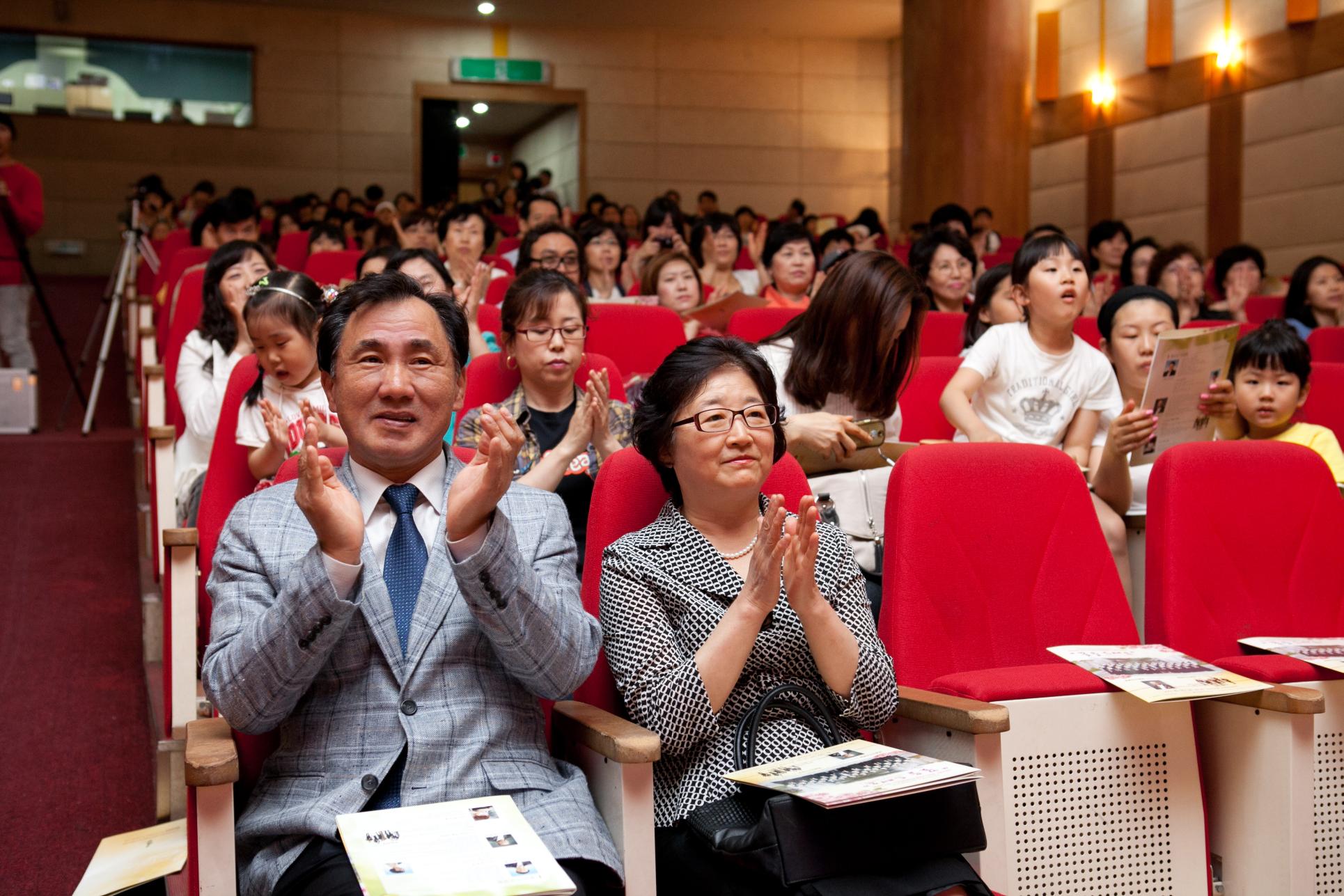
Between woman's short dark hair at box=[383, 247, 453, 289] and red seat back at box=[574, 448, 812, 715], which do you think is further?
woman's short dark hair at box=[383, 247, 453, 289]

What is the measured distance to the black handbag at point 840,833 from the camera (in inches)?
54.5

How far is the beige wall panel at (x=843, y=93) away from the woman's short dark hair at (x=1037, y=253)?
1024cm

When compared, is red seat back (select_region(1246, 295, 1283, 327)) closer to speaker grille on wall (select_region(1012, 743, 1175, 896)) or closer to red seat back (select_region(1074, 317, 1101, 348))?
red seat back (select_region(1074, 317, 1101, 348))

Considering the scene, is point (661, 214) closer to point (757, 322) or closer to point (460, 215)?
point (460, 215)

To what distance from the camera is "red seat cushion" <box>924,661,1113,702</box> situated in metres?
1.69

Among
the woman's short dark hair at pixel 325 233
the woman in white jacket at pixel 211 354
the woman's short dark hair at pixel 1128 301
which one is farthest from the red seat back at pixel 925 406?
the woman's short dark hair at pixel 325 233

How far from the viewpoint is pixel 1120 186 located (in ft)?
31.0

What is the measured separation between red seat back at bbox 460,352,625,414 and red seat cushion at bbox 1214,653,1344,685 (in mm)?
1297

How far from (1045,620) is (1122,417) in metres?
0.60

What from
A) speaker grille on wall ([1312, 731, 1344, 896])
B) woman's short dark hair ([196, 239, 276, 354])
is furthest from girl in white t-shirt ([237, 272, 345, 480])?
speaker grille on wall ([1312, 731, 1344, 896])

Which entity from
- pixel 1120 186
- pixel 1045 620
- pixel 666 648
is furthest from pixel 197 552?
pixel 1120 186

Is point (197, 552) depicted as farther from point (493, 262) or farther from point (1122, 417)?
point (493, 262)

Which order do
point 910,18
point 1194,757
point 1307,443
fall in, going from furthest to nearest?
point 910,18 < point 1307,443 < point 1194,757

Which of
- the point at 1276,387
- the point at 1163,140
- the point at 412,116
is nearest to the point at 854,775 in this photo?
the point at 1276,387
